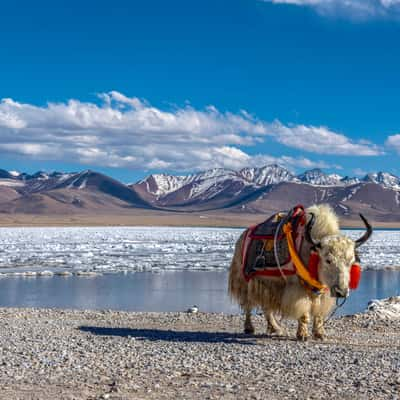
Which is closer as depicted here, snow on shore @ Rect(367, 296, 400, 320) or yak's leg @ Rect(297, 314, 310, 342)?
yak's leg @ Rect(297, 314, 310, 342)

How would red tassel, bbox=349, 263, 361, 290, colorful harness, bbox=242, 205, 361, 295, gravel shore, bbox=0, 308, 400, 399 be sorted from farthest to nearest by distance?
colorful harness, bbox=242, 205, 361, 295 → red tassel, bbox=349, 263, 361, 290 → gravel shore, bbox=0, 308, 400, 399

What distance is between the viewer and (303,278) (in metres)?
9.66

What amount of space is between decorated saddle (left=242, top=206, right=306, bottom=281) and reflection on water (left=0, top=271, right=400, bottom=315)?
6.15 metres

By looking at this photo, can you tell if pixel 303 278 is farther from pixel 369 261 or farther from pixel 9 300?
pixel 369 261

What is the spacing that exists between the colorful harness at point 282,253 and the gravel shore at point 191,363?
0.95m

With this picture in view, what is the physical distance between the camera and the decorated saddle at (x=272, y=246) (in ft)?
33.0

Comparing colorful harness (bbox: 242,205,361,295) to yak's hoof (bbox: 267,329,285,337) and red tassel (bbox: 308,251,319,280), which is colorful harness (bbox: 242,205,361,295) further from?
yak's hoof (bbox: 267,329,285,337)

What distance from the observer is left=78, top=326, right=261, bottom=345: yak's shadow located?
10.3 metres

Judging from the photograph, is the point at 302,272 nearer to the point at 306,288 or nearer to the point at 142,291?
the point at 306,288

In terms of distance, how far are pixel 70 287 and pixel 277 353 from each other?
14422 mm

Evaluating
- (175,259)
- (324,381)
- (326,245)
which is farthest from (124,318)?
(175,259)

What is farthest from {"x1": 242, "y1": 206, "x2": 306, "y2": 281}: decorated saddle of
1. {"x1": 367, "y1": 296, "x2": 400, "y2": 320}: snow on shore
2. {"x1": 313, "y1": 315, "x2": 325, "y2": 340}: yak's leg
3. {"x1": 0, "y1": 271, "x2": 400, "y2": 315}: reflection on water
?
{"x1": 0, "y1": 271, "x2": 400, "y2": 315}: reflection on water

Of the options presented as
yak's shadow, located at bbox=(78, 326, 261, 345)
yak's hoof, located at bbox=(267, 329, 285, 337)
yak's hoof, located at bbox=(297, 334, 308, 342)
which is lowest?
yak's shadow, located at bbox=(78, 326, 261, 345)

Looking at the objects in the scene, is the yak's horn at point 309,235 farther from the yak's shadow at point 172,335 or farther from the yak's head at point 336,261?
the yak's shadow at point 172,335
